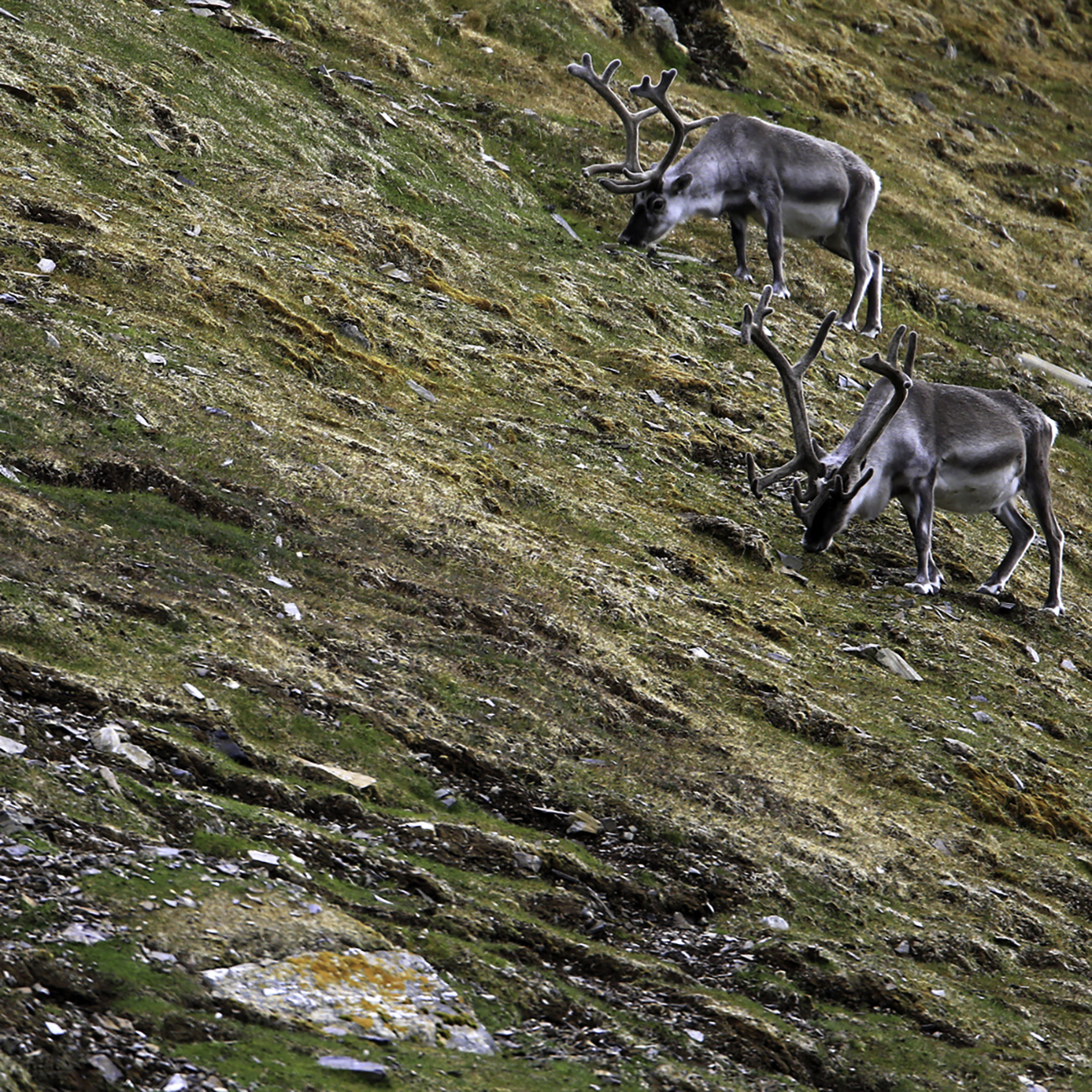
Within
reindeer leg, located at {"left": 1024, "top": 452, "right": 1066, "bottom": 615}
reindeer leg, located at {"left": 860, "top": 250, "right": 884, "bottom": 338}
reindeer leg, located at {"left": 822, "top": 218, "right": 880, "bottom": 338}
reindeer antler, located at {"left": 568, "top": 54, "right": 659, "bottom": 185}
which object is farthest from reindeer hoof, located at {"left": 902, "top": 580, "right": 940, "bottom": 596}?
reindeer antler, located at {"left": 568, "top": 54, "right": 659, "bottom": 185}

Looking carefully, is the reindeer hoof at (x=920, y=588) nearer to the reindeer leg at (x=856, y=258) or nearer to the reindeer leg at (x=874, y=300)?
the reindeer leg at (x=856, y=258)

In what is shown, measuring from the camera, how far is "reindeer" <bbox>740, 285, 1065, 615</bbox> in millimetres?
16891

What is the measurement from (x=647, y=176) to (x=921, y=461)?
865cm

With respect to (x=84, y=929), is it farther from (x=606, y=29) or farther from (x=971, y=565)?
(x=606, y=29)

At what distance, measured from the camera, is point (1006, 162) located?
42.8 metres

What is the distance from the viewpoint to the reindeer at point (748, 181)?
76.2 ft

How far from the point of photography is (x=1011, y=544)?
62.2 ft

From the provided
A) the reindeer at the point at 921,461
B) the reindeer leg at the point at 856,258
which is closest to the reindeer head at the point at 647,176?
the reindeer leg at the point at 856,258

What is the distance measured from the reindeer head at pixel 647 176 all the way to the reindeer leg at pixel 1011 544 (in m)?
8.34

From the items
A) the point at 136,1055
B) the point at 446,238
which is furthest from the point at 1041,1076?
the point at 446,238

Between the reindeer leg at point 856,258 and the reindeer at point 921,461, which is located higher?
the reindeer leg at point 856,258

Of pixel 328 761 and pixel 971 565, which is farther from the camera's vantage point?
pixel 971 565

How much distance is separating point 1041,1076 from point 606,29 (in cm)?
3281

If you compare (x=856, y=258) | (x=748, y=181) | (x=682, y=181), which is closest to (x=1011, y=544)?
(x=856, y=258)
